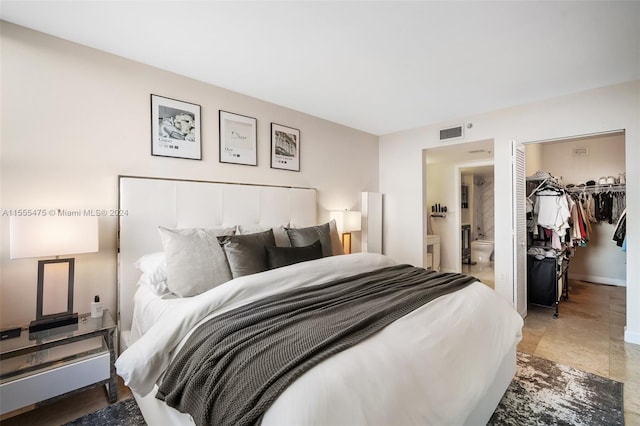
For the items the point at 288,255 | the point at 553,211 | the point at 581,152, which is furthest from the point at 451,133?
the point at 581,152

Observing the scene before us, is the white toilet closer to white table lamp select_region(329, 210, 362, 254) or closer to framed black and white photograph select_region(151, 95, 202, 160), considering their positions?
white table lamp select_region(329, 210, 362, 254)

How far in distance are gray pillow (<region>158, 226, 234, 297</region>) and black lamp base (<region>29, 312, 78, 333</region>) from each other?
653 mm

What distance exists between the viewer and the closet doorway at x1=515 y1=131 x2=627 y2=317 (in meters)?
4.83

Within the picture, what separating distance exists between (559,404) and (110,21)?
3.88 meters

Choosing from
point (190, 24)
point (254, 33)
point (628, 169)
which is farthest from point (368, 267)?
point (628, 169)

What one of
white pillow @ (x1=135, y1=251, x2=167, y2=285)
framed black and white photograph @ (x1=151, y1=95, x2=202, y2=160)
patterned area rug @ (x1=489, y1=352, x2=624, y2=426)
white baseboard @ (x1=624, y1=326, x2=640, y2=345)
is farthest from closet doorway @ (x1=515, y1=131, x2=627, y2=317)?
white pillow @ (x1=135, y1=251, x2=167, y2=285)

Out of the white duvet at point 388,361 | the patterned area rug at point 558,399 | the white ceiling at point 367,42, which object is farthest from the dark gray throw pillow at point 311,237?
the patterned area rug at point 558,399

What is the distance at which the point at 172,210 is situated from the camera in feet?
8.28

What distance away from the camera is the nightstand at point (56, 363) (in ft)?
5.34

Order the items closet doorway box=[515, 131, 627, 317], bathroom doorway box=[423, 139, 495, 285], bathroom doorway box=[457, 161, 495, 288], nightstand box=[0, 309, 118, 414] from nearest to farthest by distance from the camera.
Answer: nightstand box=[0, 309, 118, 414] → closet doorway box=[515, 131, 627, 317] → bathroom doorway box=[423, 139, 495, 285] → bathroom doorway box=[457, 161, 495, 288]

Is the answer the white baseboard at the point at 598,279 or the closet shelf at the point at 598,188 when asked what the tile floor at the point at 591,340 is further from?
the closet shelf at the point at 598,188

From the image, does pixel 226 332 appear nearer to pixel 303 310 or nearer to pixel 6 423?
pixel 303 310

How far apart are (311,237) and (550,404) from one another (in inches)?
82.5

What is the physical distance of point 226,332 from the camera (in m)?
1.33
